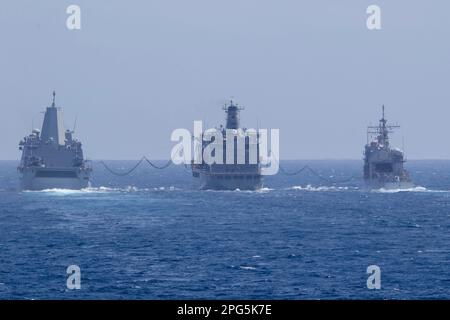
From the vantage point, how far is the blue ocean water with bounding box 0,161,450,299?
5081cm

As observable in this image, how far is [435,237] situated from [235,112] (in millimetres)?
89124

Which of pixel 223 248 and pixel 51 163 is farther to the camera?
pixel 51 163

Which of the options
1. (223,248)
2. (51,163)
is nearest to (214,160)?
(51,163)

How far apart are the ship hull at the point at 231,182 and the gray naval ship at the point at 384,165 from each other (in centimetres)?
1991

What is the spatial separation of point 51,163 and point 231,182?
3161 centimetres

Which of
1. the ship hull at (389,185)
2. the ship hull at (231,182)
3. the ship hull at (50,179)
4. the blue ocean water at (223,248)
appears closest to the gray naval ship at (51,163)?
the ship hull at (50,179)

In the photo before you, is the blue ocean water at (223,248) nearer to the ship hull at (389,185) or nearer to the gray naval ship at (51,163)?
the gray naval ship at (51,163)

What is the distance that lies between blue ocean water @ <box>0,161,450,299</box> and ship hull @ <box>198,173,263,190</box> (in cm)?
2488

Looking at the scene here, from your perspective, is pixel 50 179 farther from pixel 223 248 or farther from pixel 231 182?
pixel 223 248

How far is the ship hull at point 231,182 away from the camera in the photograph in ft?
521

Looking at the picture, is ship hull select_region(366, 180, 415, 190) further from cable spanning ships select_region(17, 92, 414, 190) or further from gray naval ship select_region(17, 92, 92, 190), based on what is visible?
gray naval ship select_region(17, 92, 92, 190)

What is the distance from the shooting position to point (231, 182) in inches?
6265

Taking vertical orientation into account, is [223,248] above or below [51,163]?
below

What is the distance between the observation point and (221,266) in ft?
197
